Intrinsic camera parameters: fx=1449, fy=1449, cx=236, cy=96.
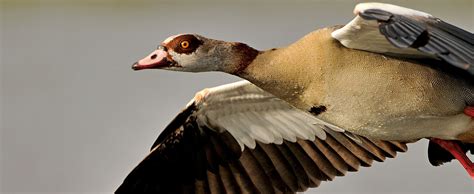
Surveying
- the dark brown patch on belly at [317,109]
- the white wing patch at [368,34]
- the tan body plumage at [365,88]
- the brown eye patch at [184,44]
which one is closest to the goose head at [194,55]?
the brown eye patch at [184,44]

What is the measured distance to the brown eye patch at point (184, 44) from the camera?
25.0 ft

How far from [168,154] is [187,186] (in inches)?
9.5

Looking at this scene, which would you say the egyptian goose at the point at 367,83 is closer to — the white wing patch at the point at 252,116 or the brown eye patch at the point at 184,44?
the brown eye patch at the point at 184,44

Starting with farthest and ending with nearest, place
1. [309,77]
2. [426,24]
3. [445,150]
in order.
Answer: [445,150] < [309,77] < [426,24]

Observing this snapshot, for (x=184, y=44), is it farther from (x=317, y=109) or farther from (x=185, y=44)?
(x=317, y=109)

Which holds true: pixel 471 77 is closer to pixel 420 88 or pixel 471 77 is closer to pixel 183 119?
pixel 420 88

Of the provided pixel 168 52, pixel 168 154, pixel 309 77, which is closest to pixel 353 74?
pixel 309 77

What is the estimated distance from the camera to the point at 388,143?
27.3 feet

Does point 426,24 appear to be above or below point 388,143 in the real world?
above

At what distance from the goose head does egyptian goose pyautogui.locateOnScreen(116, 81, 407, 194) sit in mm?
652

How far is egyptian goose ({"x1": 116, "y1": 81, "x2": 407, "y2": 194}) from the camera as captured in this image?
8.37m

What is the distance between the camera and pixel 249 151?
860 cm

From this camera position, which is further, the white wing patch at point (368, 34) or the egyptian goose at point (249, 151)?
the egyptian goose at point (249, 151)

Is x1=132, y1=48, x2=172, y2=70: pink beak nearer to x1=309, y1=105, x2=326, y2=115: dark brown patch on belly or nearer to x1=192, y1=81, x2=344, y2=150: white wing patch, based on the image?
x1=192, y1=81, x2=344, y2=150: white wing patch
